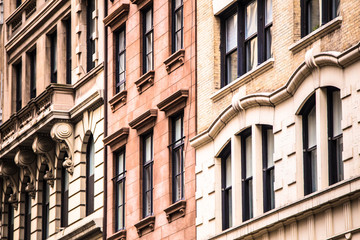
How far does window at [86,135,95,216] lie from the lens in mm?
44944

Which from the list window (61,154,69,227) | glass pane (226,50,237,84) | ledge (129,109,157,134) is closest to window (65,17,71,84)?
window (61,154,69,227)

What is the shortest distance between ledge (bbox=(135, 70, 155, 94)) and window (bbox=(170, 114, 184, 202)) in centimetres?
214

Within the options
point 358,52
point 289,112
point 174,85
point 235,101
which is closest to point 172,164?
point 174,85

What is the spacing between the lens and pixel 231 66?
36.0 m

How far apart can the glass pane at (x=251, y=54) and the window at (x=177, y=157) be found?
4.19 m

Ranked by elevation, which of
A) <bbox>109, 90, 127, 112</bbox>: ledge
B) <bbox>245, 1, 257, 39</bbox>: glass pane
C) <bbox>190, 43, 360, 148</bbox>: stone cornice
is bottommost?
<bbox>190, 43, 360, 148</bbox>: stone cornice

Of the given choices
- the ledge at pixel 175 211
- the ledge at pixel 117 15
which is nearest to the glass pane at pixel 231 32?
the ledge at pixel 175 211

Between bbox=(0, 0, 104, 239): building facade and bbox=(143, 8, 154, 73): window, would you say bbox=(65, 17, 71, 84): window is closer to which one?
bbox=(0, 0, 104, 239): building facade

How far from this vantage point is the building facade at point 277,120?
29.3 metres

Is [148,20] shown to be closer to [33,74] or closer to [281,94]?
[281,94]

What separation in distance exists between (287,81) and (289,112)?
761mm

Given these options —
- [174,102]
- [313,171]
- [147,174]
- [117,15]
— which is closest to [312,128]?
[313,171]

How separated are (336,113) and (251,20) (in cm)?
565

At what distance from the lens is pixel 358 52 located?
94.2ft
